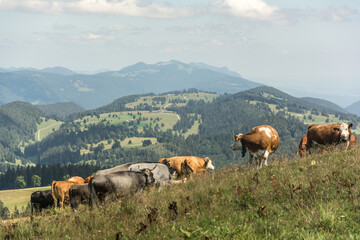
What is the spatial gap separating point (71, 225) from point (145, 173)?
6.06 m

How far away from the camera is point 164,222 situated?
886 centimetres

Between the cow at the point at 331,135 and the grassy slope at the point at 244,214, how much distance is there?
7024 mm

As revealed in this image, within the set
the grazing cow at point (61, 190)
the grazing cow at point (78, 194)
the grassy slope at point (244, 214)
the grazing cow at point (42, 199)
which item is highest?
the grassy slope at point (244, 214)

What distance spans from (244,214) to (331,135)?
1325 cm

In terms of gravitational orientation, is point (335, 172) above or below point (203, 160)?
above

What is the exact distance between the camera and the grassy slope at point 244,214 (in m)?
7.50

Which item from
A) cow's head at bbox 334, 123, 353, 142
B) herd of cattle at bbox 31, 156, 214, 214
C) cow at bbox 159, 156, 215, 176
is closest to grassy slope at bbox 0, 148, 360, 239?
herd of cattle at bbox 31, 156, 214, 214

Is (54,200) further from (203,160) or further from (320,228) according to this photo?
(320,228)

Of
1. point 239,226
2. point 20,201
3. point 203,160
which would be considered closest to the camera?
point 239,226

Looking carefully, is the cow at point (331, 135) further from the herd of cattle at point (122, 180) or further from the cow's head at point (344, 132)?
the herd of cattle at point (122, 180)

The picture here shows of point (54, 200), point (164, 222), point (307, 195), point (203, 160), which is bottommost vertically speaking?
point (54, 200)

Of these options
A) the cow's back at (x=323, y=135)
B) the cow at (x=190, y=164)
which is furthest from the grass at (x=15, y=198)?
the cow's back at (x=323, y=135)

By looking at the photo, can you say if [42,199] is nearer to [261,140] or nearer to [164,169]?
[164,169]

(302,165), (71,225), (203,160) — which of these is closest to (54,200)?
(203,160)
